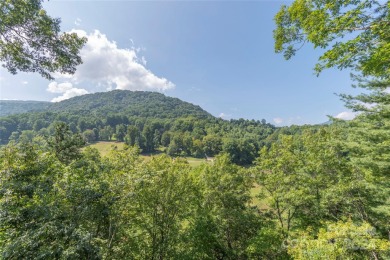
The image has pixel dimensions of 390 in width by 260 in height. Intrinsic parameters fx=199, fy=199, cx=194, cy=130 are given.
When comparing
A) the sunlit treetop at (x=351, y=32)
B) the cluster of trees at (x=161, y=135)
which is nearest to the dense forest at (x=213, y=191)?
the sunlit treetop at (x=351, y=32)

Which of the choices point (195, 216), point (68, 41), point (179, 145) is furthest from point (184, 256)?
point (179, 145)

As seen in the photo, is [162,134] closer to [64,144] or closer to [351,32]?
[64,144]

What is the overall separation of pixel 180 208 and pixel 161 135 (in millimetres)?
93570

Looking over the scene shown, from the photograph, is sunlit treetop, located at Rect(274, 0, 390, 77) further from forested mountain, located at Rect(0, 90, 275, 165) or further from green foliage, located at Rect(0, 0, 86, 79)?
forested mountain, located at Rect(0, 90, 275, 165)

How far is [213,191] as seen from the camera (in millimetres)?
16734

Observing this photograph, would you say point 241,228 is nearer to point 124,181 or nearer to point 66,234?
point 124,181

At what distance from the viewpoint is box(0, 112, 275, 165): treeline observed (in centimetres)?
8375

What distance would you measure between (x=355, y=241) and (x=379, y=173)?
9758 millimetres

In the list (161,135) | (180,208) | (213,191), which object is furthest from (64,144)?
(161,135)

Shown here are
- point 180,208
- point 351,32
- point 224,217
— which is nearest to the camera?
point 351,32

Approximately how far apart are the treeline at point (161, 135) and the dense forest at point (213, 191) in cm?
5010

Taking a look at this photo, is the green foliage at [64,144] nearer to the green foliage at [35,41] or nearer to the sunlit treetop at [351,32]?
the green foliage at [35,41]

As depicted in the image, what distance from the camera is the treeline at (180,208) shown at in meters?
6.12

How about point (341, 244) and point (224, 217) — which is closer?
point (341, 244)
